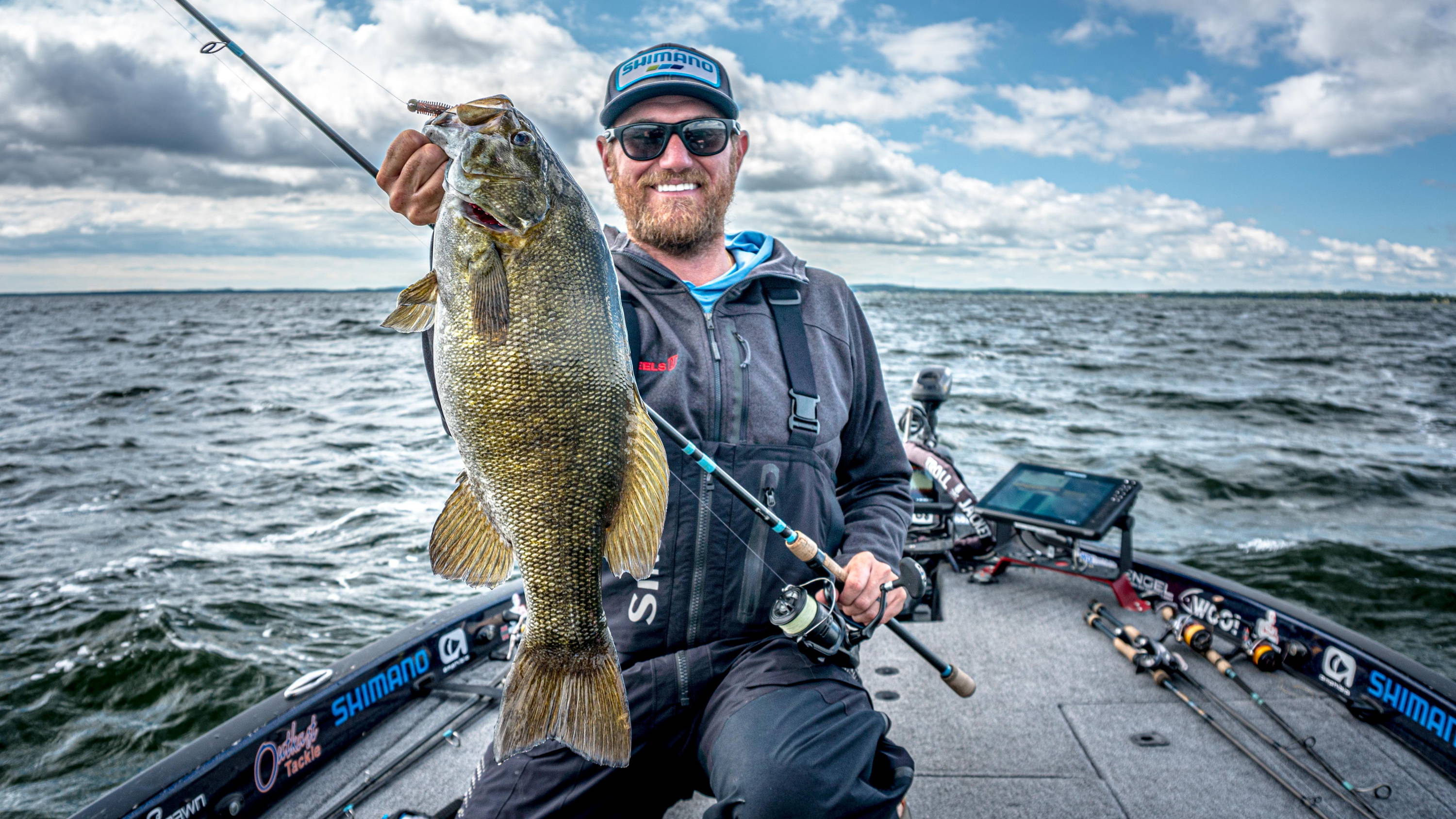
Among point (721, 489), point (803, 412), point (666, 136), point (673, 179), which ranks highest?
Result: point (666, 136)

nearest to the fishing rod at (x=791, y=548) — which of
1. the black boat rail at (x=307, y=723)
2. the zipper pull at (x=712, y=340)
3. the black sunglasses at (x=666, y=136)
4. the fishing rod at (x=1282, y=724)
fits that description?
the zipper pull at (x=712, y=340)

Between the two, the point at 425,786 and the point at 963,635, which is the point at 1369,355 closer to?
the point at 963,635

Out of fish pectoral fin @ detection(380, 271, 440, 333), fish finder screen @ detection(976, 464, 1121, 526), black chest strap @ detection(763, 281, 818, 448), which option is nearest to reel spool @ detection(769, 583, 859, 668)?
black chest strap @ detection(763, 281, 818, 448)

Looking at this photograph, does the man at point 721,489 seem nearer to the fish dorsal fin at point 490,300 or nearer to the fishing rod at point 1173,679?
the fish dorsal fin at point 490,300

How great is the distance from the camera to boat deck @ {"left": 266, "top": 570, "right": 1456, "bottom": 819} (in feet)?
10.8

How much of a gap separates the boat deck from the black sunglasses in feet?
7.04

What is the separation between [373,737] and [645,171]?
2915 millimetres

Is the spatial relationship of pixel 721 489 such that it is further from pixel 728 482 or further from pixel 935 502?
pixel 935 502

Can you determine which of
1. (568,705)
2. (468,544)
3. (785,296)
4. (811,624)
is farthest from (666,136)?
(568,705)

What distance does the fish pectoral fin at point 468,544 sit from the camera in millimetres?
1961

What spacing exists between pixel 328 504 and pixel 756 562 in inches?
412

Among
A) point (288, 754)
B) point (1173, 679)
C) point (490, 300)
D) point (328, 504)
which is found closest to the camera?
point (490, 300)

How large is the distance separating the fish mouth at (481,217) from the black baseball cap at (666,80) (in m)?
1.20

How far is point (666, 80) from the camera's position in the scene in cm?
279
